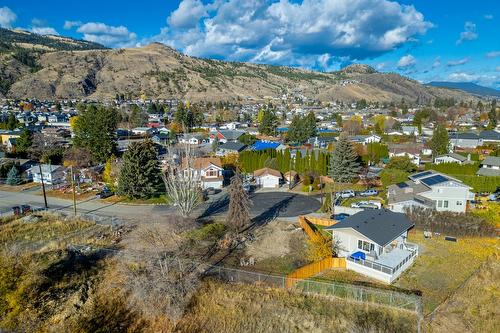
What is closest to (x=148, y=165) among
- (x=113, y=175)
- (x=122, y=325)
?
(x=113, y=175)

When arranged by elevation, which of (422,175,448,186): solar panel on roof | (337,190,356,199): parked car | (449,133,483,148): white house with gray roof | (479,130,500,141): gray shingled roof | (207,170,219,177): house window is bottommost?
(337,190,356,199): parked car

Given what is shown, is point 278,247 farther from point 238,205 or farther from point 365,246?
point 365,246

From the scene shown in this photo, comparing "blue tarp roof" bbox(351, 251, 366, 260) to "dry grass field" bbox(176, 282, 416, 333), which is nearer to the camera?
"dry grass field" bbox(176, 282, 416, 333)

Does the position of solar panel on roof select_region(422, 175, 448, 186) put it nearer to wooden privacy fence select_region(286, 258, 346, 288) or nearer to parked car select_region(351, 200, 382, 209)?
parked car select_region(351, 200, 382, 209)

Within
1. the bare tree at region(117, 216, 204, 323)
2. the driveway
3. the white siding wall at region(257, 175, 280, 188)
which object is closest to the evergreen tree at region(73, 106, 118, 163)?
the driveway

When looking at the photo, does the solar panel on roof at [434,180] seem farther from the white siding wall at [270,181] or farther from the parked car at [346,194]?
the white siding wall at [270,181]

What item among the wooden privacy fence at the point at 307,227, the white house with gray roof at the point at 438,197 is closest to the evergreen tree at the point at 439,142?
the white house with gray roof at the point at 438,197
